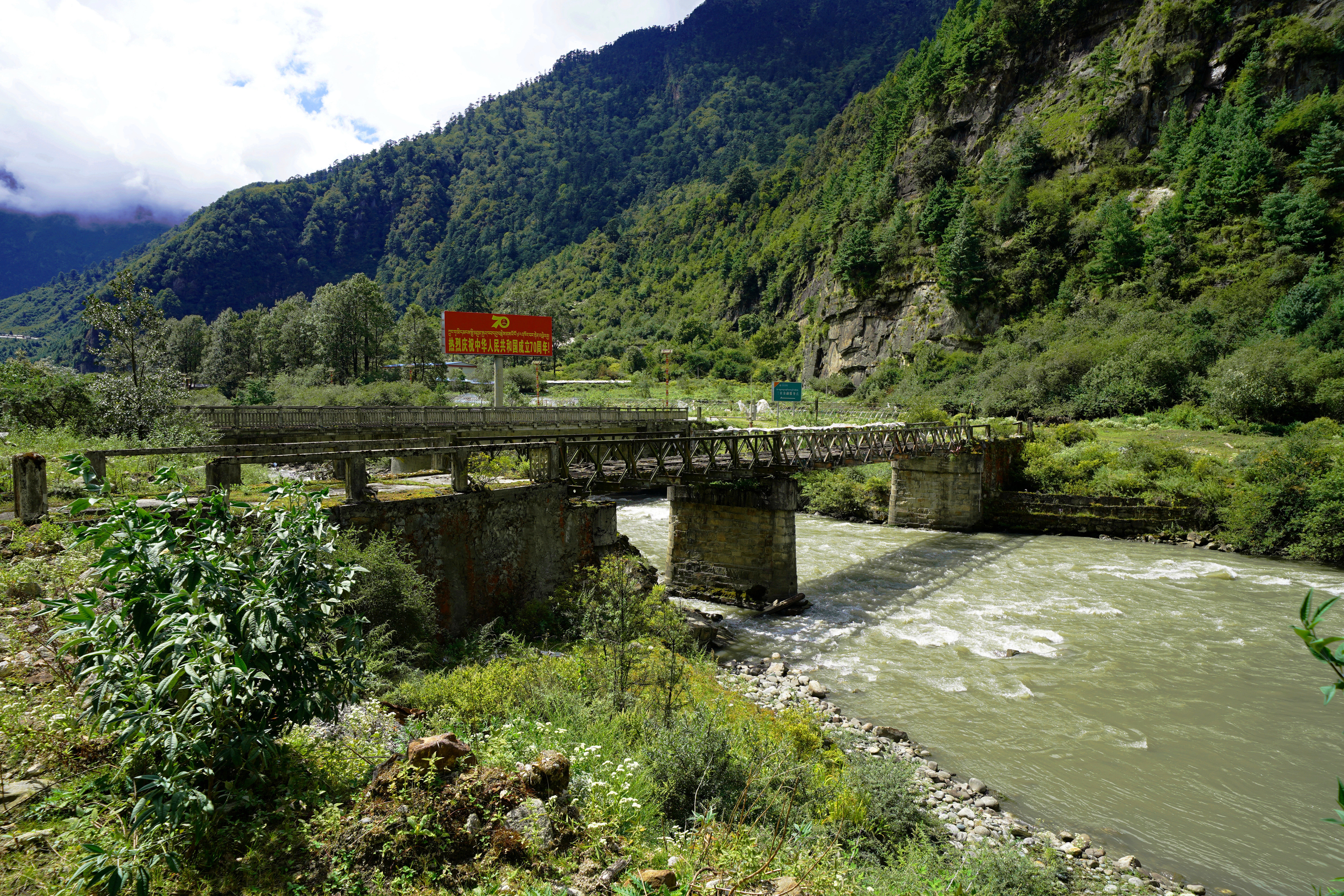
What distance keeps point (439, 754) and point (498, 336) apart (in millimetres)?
43050

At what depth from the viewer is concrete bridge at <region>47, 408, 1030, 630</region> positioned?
961 cm

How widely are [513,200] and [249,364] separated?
456 feet

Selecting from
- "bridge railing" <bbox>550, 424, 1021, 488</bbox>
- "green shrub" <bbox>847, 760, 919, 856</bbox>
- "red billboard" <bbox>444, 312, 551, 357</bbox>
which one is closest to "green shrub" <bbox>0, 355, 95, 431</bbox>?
"bridge railing" <bbox>550, 424, 1021, 488</bbox>

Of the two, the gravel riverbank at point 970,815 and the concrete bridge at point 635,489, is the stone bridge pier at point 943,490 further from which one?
the gravel riverbank at point 970,815

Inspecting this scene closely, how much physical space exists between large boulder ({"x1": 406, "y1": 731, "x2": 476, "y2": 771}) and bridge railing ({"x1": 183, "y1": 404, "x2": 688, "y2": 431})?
76.1 feet

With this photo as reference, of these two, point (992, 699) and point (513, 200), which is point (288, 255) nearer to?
point (513, 200)

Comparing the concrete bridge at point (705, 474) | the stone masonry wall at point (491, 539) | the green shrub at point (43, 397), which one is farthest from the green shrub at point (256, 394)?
the stone masonry wall at point (491, 539)

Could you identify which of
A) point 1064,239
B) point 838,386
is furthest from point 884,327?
point 1064,239

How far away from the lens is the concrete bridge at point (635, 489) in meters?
9.61

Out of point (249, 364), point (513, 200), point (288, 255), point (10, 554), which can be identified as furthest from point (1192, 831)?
point (288, 255)

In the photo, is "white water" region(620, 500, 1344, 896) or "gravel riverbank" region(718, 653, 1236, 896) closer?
"gravel riverbank" region(718, 653, 1236, 896)

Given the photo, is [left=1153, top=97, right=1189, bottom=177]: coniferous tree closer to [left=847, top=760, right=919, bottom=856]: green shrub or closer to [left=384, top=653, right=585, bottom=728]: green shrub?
[left=847, top=760, right=919, bottom=856]: green shrub

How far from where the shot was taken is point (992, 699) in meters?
11.6

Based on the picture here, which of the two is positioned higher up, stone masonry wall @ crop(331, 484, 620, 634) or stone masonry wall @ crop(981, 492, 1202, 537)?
stone masonry wall @ crop(331, 484, 620, 634)
